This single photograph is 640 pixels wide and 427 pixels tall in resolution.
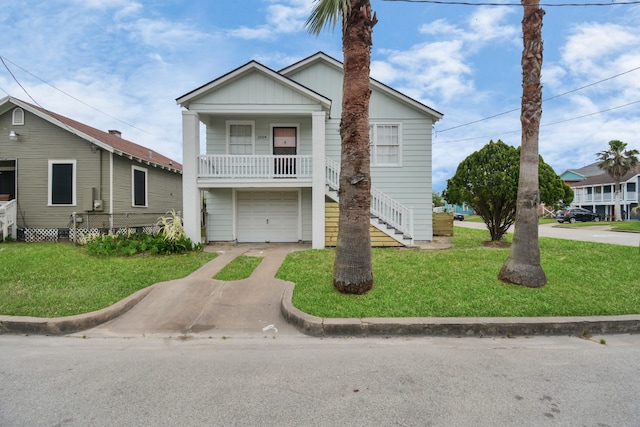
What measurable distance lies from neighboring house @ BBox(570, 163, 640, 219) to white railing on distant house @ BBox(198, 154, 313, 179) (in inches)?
1769

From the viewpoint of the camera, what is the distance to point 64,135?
12.7 m

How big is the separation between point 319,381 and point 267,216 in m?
9.59

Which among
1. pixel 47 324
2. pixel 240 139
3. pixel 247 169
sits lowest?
pixel 47 324

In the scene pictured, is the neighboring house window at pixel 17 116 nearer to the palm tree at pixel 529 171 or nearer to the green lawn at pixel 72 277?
the green lawn at pixel 72 277

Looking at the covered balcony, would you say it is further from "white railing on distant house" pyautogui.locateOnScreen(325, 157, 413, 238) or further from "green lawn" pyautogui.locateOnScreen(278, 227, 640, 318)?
"green lawn" pyautogui.locateOnScreen(278, 227, 640, 318)

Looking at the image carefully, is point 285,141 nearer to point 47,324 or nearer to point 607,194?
point 47,324

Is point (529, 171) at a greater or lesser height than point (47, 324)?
greater

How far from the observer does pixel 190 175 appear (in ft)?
34.6

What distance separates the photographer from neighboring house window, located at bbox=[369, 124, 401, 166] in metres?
12.7

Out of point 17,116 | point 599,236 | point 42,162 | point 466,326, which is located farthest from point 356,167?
point 599,236

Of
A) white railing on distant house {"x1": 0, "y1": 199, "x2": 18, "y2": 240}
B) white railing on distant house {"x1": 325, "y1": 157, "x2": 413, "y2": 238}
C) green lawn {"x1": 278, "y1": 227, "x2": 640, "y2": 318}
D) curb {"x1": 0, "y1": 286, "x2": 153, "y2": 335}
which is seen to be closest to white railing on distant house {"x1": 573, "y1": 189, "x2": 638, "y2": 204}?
green lawn {"x1": 278, "y1": 227, "x2": 640, "y2": 318}

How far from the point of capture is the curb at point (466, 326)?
4.53 metres

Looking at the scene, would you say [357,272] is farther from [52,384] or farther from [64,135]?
[64,135]

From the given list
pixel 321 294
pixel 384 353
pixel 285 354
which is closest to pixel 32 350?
pixel 285 354
